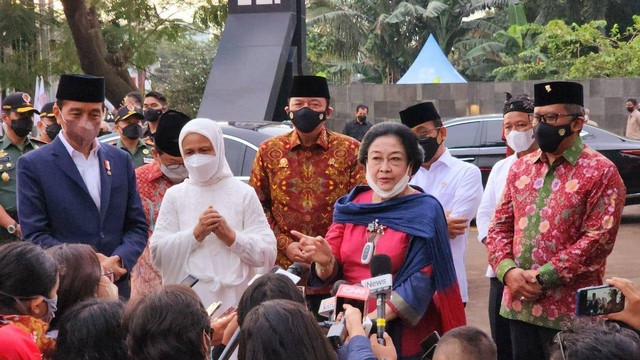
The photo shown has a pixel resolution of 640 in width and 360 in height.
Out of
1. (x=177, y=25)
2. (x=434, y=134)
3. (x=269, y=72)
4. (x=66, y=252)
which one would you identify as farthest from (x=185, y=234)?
(x=177, y=25)

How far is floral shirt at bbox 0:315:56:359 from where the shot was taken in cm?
406

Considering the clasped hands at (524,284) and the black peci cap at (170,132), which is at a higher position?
the black peci cap at (170,132)

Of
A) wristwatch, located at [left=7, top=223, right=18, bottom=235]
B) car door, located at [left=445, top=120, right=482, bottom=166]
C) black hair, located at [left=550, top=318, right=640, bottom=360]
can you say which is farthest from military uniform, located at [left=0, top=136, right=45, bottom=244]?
car door, located at [left=445, top=120, right=482, bottom=166]

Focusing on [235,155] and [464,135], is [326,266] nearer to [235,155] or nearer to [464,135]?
[235,155]

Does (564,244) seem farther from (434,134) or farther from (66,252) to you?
(66,252)

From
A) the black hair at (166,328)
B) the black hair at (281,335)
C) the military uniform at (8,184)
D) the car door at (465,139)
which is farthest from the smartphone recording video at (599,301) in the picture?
the car door at (465,139)

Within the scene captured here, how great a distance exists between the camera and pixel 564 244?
5.35 meters

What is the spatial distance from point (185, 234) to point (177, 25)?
49.9 ft

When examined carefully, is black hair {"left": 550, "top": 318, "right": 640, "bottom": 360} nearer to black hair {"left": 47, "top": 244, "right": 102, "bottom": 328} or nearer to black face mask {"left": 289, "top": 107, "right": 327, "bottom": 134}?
black hair {"left": 47, "top": 244, "right": 102, "bottom": 328}

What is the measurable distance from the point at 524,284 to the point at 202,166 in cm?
189

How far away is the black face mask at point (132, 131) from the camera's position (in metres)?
9.26

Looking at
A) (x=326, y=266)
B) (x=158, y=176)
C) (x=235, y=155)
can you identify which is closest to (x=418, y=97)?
(x=235, y=155)

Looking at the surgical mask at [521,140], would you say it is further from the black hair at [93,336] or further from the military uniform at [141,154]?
the military uniform at [141,154]

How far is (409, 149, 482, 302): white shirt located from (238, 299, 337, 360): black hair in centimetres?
301
